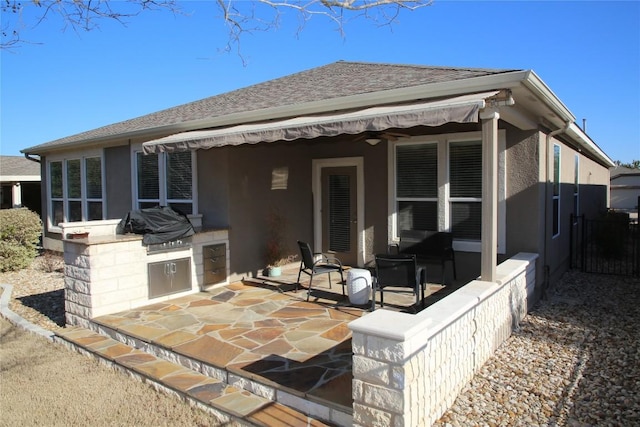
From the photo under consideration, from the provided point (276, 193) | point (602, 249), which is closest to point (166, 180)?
point (276, 193)

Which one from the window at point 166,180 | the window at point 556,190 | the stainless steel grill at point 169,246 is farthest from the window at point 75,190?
the window at point 556,190

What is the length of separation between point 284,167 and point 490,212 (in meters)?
5.35

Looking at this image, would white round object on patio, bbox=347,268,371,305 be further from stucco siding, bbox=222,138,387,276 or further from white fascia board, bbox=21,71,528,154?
white fascia board, bbox=21,71,528,154

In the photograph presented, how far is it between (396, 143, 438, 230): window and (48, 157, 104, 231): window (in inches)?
311

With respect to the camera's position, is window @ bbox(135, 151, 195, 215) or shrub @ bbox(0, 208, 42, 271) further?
shrub @ bbox(0, 208, 42, 271)

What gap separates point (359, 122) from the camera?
5.33 m

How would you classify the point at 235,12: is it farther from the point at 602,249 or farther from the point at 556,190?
the point at 602,249

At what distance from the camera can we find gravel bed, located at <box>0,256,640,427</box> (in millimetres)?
3871

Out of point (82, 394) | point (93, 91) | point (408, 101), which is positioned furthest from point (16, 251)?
point (408, 101)

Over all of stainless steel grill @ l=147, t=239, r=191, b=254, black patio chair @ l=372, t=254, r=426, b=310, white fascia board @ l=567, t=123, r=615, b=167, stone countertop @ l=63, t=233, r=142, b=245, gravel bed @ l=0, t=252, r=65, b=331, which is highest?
white fascia board @ l=567, t=123, r=615, b=167

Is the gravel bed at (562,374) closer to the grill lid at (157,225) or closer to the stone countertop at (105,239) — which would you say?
the grill lid at (157,225)

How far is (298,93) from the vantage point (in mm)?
8234

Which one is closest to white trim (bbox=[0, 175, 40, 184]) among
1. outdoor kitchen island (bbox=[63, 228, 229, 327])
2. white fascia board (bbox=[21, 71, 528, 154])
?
white fascia board (bbox=[21, 71, 528, 154])

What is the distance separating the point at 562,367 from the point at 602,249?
8.69 m
